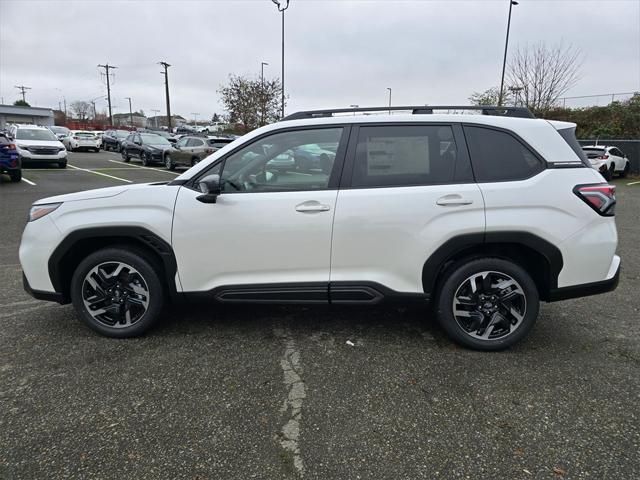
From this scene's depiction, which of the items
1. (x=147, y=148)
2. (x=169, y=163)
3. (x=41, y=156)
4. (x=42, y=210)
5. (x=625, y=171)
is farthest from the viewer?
(x=147, y=148)

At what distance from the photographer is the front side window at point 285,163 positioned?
11.3 ft

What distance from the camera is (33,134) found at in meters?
18.5

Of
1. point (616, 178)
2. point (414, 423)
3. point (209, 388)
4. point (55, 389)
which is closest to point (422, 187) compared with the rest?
point (414, 423)

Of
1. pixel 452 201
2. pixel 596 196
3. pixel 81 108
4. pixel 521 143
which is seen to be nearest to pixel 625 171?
pixel 596 196

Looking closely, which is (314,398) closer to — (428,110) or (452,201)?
(452,201)

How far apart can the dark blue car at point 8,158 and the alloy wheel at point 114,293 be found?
12511mm

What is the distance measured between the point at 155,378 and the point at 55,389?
2.03 feet

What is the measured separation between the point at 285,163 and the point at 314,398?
67.9 inches

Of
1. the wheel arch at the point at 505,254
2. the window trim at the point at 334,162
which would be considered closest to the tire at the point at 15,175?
the window trim at the point at 334,162

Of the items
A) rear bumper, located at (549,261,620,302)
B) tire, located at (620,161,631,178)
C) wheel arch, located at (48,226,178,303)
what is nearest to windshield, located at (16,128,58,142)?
wheel arch, located at (48,226,178,303)

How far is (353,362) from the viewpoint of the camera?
3.31 m

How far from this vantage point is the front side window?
345 centimetres

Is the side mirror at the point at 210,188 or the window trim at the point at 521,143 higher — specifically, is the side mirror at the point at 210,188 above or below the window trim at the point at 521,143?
below

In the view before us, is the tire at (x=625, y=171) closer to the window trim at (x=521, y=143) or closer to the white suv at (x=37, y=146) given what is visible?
the window trim at (x=521, y=143)
